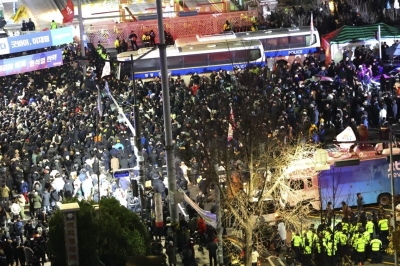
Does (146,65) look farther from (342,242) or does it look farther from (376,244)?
(342,242)

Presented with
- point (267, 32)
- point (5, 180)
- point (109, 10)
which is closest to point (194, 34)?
point (267, 32)

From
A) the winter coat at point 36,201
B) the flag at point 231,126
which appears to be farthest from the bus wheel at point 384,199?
the winter coat at point 36,201

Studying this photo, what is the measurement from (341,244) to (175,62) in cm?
2535

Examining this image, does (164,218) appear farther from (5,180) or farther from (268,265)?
(5,180)

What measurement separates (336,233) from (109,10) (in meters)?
43.7

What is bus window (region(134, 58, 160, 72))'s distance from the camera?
48.6 m

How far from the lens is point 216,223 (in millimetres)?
26359

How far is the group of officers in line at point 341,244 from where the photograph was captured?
83.4 ft

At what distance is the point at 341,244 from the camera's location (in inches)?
1007

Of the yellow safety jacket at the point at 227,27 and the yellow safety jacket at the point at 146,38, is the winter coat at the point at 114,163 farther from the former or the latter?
the yellow safety jacket at the point at 227,27

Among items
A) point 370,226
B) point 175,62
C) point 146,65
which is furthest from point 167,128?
point 175,62

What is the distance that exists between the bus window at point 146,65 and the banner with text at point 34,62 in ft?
14.7

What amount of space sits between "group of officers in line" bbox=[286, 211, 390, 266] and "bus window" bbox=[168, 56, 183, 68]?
890 inches

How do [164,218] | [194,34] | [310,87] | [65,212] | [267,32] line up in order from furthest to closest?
[194,34], [267,32], [310,87], [164,218], [65,212]
